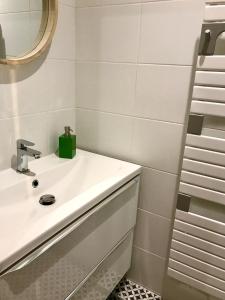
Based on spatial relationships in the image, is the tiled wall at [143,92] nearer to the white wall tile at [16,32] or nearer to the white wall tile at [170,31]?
the white wall tile at [170,31]

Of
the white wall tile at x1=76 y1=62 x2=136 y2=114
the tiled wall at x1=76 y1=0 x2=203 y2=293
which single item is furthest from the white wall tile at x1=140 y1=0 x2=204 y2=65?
the white wall tile at x1=76 y1=62 x2=136 y2=114

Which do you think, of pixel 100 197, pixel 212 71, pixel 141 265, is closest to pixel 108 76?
pixel 212 71

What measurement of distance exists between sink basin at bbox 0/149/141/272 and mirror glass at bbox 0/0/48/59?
19.3 inches

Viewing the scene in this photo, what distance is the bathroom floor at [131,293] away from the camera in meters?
1.38

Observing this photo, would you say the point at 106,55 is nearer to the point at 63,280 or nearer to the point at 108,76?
the point at 108,76

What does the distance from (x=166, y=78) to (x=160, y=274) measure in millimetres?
1008

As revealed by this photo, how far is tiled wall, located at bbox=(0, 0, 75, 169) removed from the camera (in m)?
1.03

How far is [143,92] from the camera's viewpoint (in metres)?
1.15

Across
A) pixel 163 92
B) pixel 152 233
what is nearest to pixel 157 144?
pixel 163 92

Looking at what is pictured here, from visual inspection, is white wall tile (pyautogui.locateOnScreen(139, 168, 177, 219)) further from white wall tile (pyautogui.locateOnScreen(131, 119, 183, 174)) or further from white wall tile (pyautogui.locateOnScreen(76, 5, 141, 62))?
white wall tile (pyautogui.locateOnScreen(76, 5, 141, 62))

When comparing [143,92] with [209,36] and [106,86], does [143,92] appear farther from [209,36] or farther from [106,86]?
[209,36]

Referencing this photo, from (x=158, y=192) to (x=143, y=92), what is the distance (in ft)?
1.58

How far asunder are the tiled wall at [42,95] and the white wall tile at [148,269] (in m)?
0.75

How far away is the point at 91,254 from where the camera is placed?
0.98 m
